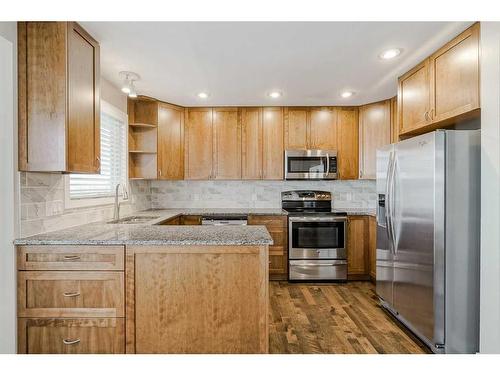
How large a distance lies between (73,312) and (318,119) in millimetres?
3377

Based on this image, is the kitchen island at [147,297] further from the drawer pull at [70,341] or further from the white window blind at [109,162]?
the white window blind at [109,162]

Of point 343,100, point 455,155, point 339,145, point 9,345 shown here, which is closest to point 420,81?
point 455,155

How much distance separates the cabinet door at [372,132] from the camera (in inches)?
148

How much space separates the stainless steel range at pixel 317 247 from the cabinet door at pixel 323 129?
0.94 meters

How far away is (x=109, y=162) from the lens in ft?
10.4

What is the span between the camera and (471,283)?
2035mm

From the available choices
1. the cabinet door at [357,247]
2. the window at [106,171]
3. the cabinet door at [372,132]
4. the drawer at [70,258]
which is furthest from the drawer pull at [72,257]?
the cabinet door at [372,132]

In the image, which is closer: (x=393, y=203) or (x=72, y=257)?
(x=72, y=257)

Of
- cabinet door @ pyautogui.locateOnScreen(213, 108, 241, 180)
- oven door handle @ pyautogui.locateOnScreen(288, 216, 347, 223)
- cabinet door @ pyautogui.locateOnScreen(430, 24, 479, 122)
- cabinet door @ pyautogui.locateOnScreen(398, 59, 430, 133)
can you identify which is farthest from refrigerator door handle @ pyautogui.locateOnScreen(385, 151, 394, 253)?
cabinet door @ pyautogui.locateOnScreen(213, 108, 241, 180)

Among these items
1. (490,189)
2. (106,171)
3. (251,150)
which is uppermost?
(251,150)

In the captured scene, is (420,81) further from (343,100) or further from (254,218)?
(254,218)

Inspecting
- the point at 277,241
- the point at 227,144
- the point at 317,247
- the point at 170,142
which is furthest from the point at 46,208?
the point at 317,247

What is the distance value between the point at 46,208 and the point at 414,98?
9.99ft

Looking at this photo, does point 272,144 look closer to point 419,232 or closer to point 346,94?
point 346,94
